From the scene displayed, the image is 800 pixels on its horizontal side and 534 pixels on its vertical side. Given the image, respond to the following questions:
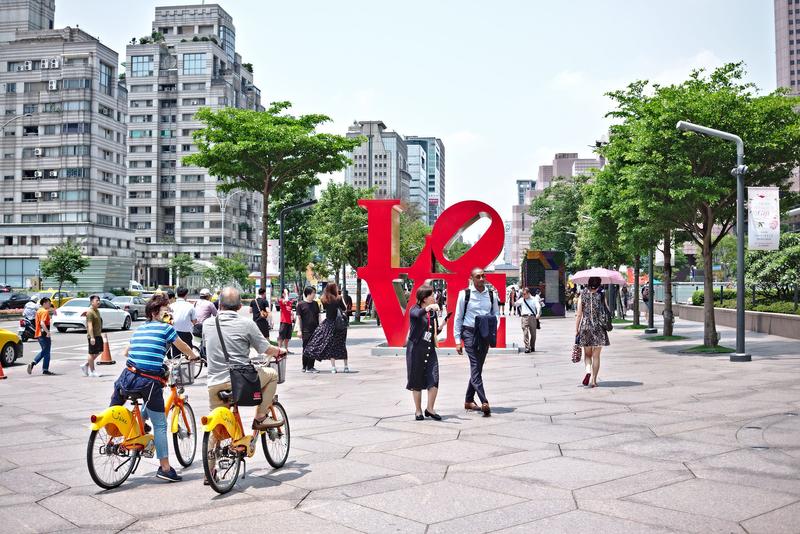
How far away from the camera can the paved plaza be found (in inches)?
233

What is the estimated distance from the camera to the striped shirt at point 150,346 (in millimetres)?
7219

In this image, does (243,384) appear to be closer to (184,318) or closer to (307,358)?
(184,318)

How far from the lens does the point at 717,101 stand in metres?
20.5

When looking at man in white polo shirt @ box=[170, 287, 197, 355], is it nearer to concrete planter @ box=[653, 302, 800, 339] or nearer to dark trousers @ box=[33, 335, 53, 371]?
dark trousers @ box=[33, 335, 53, 371]

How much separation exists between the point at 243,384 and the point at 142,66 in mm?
116673

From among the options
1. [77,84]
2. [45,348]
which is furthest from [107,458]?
[77,84]

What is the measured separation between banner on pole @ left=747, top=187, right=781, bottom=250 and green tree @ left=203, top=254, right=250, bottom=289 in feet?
268

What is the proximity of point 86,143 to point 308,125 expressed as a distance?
6688 centimetres

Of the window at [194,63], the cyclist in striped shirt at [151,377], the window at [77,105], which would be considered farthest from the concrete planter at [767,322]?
the window at [194,63]

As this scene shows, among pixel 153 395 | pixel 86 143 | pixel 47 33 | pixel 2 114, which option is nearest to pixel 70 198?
pixel 86 143

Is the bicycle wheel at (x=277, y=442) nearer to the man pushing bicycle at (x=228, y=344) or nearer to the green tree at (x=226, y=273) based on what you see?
the man pushing bicycle at (x=228, y=344)

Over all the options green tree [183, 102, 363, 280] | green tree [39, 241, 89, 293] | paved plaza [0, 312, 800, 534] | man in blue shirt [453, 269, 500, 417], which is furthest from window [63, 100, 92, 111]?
man in blue shirt [453, 269, 500, 417]

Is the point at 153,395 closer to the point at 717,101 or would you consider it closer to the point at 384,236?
the point at 384,236

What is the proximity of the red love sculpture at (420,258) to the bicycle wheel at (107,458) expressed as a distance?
51.0 ft
